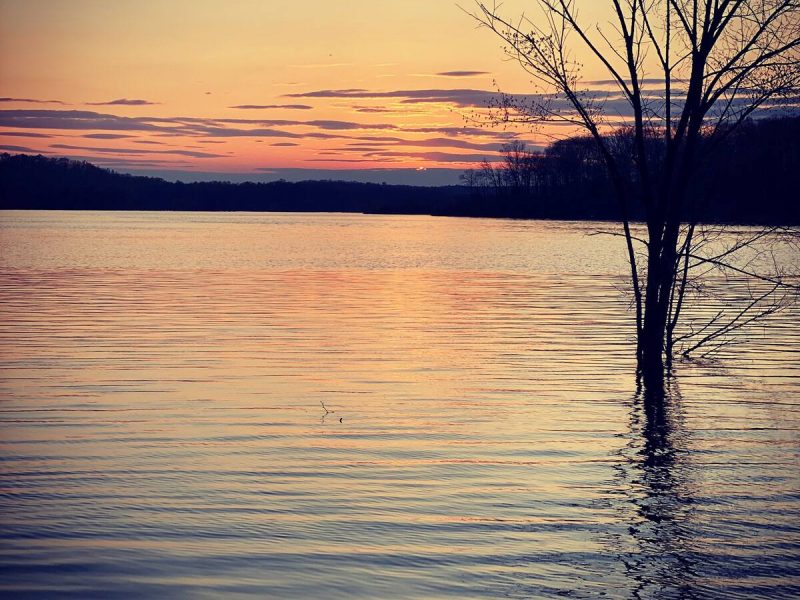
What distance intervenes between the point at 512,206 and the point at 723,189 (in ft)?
529

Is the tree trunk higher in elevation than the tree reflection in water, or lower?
higher

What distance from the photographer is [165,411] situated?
1224cm

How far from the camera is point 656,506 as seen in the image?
27.2 ft

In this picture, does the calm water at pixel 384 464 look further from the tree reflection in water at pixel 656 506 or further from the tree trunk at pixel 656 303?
the tree trunk at pixel 656 303

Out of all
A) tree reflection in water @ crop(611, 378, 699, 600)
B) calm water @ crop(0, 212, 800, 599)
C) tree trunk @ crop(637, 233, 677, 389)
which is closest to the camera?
tree reflection in water @ crop(611, 378, 699, 600)

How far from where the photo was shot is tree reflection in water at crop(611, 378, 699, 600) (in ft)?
21.3

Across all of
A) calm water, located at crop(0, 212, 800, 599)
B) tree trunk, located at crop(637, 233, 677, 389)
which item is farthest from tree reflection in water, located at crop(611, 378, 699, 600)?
tree trunk, located at crop(637, 233, 677, 389)

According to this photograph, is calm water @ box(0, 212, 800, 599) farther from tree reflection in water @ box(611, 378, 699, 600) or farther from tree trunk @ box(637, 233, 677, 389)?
tree trunk @ box(637, 233, 677, 389)

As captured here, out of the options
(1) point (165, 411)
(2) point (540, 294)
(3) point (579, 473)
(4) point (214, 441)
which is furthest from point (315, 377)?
(2) point (540, 294)

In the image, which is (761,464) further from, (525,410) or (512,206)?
(512,206)

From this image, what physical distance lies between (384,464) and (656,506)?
110 inches

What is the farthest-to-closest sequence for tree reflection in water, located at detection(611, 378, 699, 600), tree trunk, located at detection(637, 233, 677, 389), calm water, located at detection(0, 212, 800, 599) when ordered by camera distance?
tree trunk, located at detection(637, 233, 677, 389) → calm water, located at detection(0, 212, 800, 599) → tree reflection in water, located at detection(611, 378, 699, 600)

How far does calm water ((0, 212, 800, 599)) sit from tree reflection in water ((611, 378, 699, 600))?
33mm

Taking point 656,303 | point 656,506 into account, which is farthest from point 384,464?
point 656,303
